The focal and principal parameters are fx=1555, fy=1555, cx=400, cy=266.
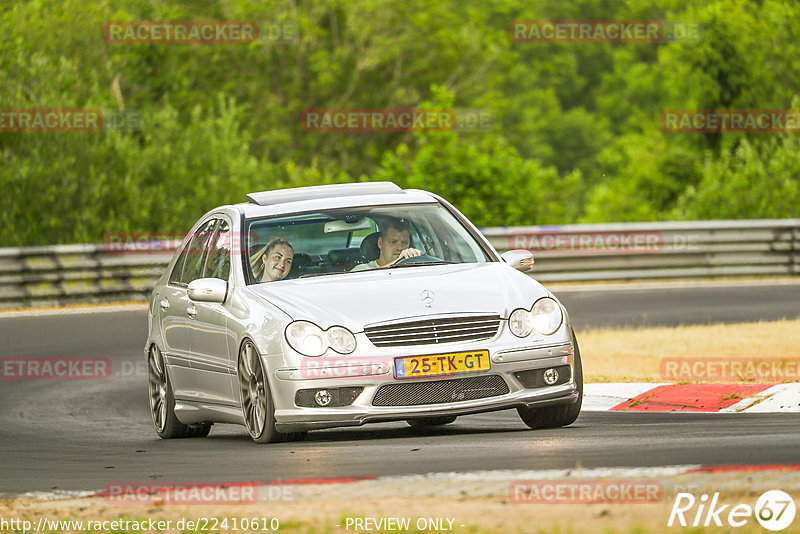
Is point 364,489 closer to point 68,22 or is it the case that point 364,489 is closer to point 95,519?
point 95,519

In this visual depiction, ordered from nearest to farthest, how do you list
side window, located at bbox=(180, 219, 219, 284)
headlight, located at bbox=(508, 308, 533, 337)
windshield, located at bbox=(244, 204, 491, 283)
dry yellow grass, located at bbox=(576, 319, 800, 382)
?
headlight, located at bbox=(508, 308, 533, 337) → windshield, located at bbox=(244, 204, 491, 283) → side window, located at bbox=(180, 219, 219, 284) → dry yellow grass, located at bbox=(576, 319, 800, 382)

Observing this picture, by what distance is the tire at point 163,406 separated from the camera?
10.6 meters

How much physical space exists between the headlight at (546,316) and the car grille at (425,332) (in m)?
0.36

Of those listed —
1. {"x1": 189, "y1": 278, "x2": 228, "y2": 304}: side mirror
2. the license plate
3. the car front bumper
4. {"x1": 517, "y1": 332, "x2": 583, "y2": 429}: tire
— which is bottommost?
{"x1": 517, "y1": 332, "x2": 583, "y2": 429}: tire

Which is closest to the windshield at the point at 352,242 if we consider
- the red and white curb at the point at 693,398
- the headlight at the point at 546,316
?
the headlight at the point at 546,316

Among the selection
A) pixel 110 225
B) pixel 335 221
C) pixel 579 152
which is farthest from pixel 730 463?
pixel 579 152

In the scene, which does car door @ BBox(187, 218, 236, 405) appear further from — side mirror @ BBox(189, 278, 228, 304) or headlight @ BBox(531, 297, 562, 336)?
headlight @ BBox(531, 297, 562, 336)

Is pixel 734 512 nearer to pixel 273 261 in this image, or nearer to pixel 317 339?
pixel 317 339

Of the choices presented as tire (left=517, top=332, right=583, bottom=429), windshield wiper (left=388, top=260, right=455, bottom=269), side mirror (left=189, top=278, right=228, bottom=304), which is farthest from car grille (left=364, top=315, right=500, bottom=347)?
side mirror (left=189, top=278, right=228, bottom=304)

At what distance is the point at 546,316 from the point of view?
8.99 metres

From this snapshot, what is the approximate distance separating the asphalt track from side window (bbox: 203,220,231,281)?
109cm

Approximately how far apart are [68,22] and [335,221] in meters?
27.3

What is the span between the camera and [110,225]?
2764 centimetres

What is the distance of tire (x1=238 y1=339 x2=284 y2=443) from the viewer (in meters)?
8.87
